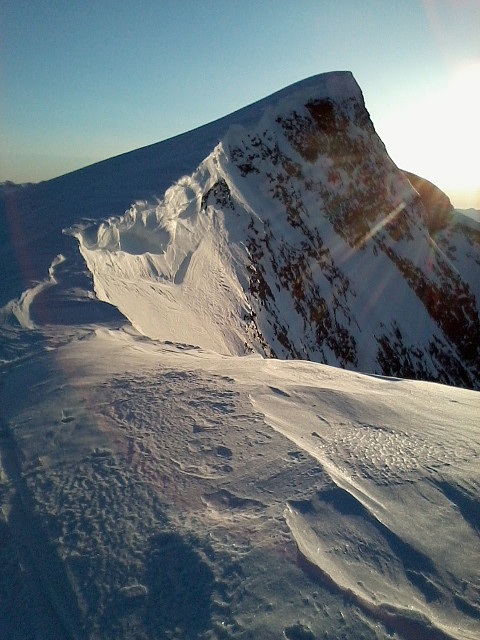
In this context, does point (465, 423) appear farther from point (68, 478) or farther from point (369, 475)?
point (68, 478)

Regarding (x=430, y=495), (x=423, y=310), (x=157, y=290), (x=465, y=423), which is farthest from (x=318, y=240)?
(x=430, y=495)

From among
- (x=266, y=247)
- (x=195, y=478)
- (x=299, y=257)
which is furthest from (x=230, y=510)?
(x=299, y=257)

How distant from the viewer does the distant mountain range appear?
7.08m

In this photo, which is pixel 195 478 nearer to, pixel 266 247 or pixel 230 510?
pixel 230 510

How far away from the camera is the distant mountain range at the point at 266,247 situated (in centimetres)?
708

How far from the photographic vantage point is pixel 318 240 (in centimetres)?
1630

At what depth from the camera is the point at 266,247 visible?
13875 mm

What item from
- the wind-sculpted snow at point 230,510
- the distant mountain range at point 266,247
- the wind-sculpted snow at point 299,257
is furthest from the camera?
the wind-sculpted snow at point 299,257

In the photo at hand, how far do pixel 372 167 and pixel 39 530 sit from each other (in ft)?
69.2

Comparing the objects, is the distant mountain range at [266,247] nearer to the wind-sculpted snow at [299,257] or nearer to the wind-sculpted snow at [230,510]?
the wind-sculpted snow at [299,257]

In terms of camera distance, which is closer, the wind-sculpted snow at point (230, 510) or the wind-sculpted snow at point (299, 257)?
the wind-sculpted snow at point (230, 510)

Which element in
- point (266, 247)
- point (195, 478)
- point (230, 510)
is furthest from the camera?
point (266, 247)

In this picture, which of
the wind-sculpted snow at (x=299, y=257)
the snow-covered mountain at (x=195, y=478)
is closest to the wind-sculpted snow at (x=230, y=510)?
the snow-covered mountain at (x=195, y=478)

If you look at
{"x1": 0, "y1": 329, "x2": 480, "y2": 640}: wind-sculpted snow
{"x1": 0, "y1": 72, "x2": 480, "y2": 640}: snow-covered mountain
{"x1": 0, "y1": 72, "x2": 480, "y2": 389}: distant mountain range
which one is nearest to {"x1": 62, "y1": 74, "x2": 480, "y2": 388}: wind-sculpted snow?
{"x1": 0, "y1": 72, "x2": 480, "y2": 389}: distant mountain range
